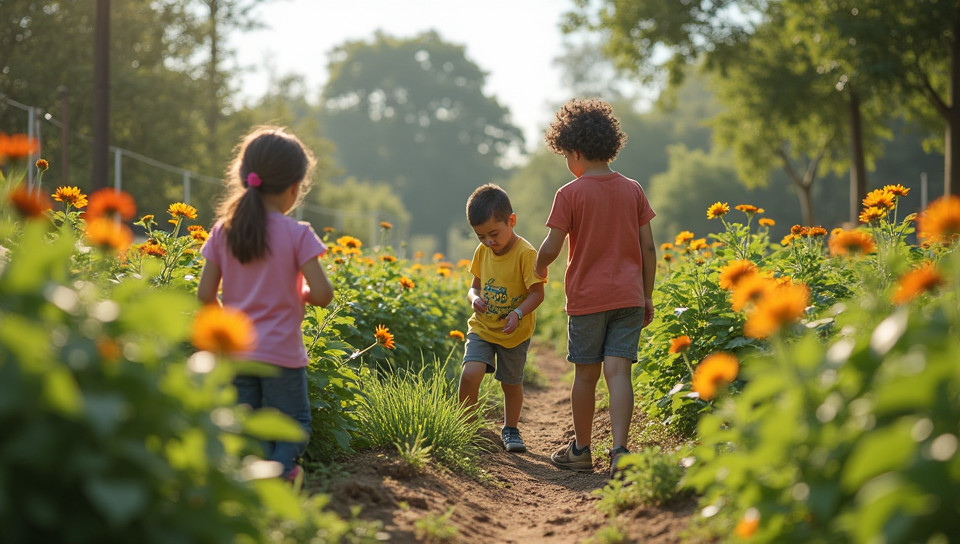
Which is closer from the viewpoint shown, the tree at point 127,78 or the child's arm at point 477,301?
the child's arm at point 477,301

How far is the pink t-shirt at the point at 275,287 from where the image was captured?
311 centimetres

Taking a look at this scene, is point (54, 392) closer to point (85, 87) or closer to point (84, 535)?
point (84, 535)

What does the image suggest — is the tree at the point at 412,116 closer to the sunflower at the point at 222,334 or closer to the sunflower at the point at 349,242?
the sunflower at the point at 349,242

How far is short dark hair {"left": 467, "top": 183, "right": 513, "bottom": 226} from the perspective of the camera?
4.90 m

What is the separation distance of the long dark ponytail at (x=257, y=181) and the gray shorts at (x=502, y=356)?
6.63 feet

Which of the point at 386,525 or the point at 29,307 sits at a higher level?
the point at 29,307

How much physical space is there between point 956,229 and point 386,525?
2063 mm

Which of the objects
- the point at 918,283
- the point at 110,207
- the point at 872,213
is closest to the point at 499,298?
the point at 872,213

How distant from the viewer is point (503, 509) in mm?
3963

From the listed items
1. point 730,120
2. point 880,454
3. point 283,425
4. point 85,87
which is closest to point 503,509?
point 283,425

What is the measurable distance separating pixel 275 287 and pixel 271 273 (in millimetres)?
53

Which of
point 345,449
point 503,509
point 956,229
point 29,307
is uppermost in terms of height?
point 956,229

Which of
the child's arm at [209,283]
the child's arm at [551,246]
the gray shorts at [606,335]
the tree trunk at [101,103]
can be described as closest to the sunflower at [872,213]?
the gray shorts at [606,335]

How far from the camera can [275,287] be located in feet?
10.2
